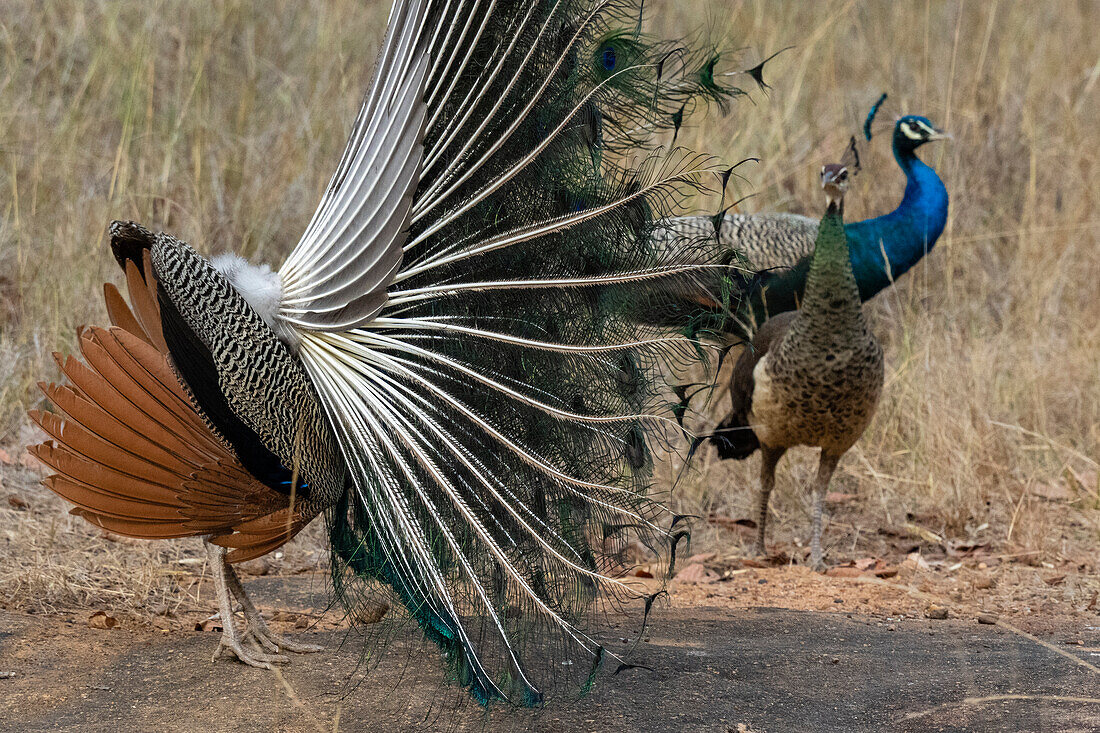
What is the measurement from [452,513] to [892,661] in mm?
1671

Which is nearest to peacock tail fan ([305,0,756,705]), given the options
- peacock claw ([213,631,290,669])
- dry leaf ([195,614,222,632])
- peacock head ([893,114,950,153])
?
peacock claw ([213,631,290,669])

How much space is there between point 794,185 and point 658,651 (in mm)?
5685

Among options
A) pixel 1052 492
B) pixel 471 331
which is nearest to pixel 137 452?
pixel 471 331

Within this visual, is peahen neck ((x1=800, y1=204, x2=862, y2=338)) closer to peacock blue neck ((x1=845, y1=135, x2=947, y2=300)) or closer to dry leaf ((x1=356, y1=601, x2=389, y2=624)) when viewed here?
peacock blue neck ((x1=845, y1=135, x2=947, y2=300))

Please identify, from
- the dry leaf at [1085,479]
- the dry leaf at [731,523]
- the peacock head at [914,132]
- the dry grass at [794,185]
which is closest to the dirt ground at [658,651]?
the dry grass at [794,185]

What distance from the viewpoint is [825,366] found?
5098 mm

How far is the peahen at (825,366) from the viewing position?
5.09m

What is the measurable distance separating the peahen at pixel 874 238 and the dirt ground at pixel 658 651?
184cm

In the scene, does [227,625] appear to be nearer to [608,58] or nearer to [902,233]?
[608,58]

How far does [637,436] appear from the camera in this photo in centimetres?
351

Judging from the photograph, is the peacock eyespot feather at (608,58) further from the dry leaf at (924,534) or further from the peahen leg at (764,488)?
the dry leaf at (924,534)

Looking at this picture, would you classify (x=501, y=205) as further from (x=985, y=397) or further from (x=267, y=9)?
(x=267, y=9)

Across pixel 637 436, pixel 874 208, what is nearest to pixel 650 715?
pixel 637 436

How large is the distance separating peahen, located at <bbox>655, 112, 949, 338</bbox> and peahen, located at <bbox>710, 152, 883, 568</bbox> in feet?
4.28
